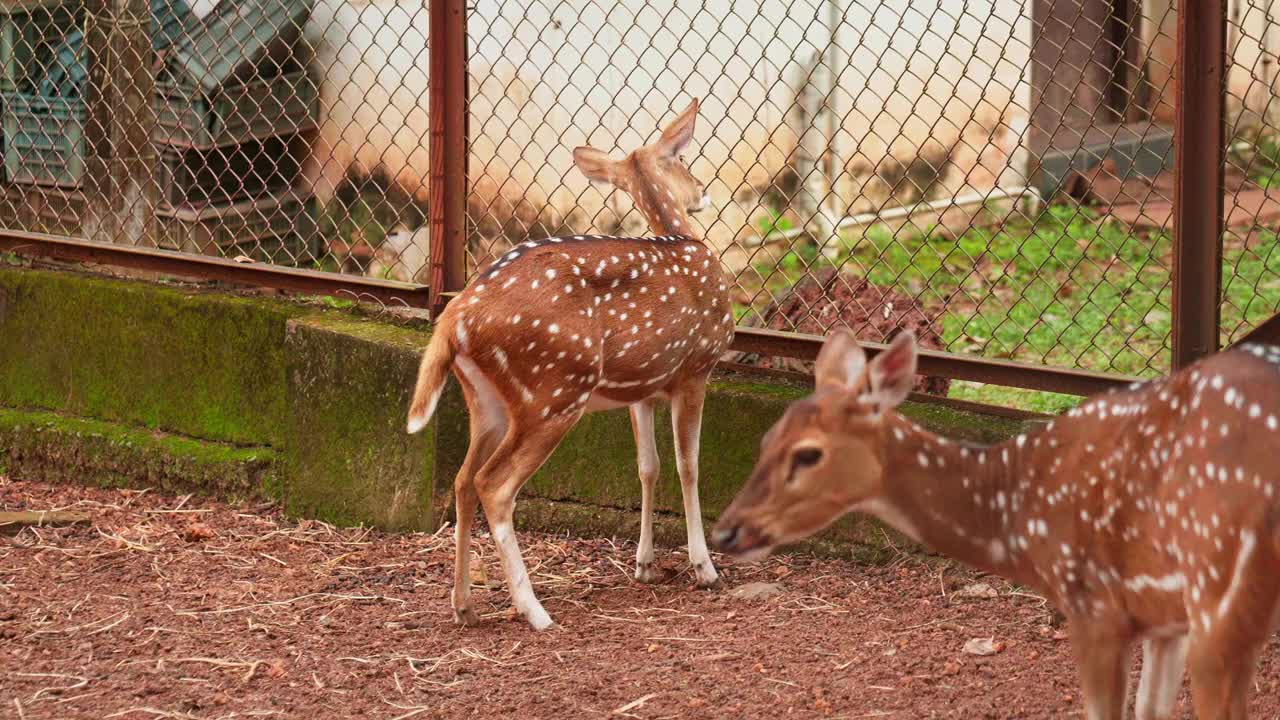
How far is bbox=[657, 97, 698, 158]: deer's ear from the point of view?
5469 mm

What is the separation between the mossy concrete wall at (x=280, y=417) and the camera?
216 inches

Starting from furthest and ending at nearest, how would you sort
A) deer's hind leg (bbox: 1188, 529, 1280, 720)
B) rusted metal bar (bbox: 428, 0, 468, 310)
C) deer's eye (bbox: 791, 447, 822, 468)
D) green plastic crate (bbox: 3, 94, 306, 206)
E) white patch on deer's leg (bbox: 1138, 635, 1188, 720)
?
green plastic crate (bbox: 3, 94, 306, 206), rusted metal bar (bbox: 428, 0, 468, 310), white patch on deer's leg (bbox: 1138, 635, 1188, 720), deer's eye (bbox: 791, 447, 822, 468), deer's hind leg (bbox: 1188, 529, 1280, 720)

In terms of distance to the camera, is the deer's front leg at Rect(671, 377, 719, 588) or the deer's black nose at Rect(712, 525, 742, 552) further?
the deer's front leg at Rect(671, 377, 719, 588)

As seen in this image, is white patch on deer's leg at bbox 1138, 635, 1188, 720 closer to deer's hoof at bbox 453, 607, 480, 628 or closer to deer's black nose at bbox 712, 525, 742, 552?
deer's black nose at bbox 712, 525, 742, 552

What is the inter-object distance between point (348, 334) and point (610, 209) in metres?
2.84

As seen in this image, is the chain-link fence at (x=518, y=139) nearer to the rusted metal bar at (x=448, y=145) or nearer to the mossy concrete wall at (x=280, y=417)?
the mossy concrete wall at (x=280, y=417)

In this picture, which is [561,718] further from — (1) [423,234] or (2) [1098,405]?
(1) [423,234]

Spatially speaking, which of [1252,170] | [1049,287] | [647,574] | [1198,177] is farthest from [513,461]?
[1252,170]

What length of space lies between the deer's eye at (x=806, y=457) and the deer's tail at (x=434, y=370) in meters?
1.58

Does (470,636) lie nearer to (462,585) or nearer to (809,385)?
(462,585)

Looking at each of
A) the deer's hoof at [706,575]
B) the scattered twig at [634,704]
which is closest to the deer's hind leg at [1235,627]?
the scattered twig at [634,704]

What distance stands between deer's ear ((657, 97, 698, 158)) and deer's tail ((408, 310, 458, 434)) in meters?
1.15

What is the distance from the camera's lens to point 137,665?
176 inches

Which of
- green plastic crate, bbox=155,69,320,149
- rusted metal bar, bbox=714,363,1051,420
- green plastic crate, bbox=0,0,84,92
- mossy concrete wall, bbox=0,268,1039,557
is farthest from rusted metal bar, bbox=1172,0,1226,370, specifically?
green plastic crate, bbox=0,0,84,92
